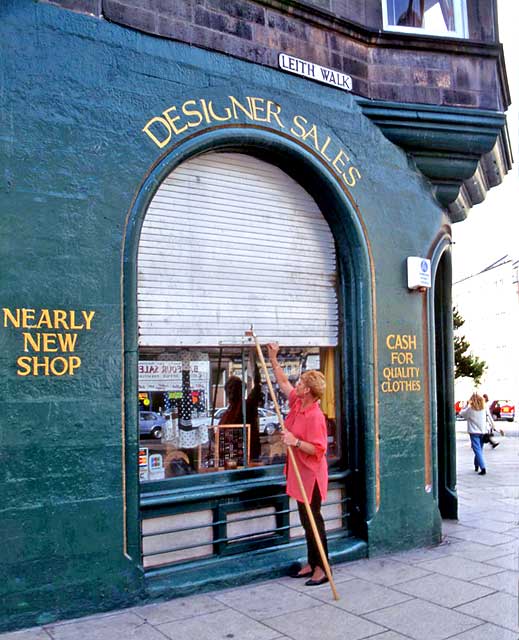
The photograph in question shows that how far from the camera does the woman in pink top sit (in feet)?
19.0

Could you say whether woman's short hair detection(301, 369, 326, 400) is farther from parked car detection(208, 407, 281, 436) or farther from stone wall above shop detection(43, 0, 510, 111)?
stone wall above shop detection(43, 0, 510, 111)

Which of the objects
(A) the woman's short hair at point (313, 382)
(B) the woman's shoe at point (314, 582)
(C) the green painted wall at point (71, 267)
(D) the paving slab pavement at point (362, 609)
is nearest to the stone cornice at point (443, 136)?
(C) the green painted wall at point (71, 267)

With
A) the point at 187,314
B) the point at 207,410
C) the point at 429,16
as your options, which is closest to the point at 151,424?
the point at 207,410

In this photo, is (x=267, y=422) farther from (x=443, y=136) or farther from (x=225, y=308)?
(x=443, y=136)

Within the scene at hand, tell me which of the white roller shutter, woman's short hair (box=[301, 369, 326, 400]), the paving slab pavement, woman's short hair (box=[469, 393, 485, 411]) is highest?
the white roller shutter

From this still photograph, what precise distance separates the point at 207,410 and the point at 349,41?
4.05 metres

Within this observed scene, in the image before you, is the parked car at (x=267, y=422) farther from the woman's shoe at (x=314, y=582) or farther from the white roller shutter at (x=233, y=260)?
the woman's shoe at (x=314, y=582)

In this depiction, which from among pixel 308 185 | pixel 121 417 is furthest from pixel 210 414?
pixel 308 185

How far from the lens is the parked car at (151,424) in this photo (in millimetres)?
5816

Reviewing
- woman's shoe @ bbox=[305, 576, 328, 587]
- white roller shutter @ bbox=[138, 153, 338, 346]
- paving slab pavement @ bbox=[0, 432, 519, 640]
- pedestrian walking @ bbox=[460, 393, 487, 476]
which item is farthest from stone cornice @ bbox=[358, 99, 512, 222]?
pedestrian walking @ bbox=[460, 393, 487, 476]

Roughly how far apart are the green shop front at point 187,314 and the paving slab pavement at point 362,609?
7.8 inches

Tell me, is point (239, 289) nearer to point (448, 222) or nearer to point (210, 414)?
point (210, 414)

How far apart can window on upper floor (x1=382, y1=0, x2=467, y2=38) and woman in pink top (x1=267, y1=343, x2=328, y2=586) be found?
4372mm

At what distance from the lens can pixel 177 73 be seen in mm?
5824
